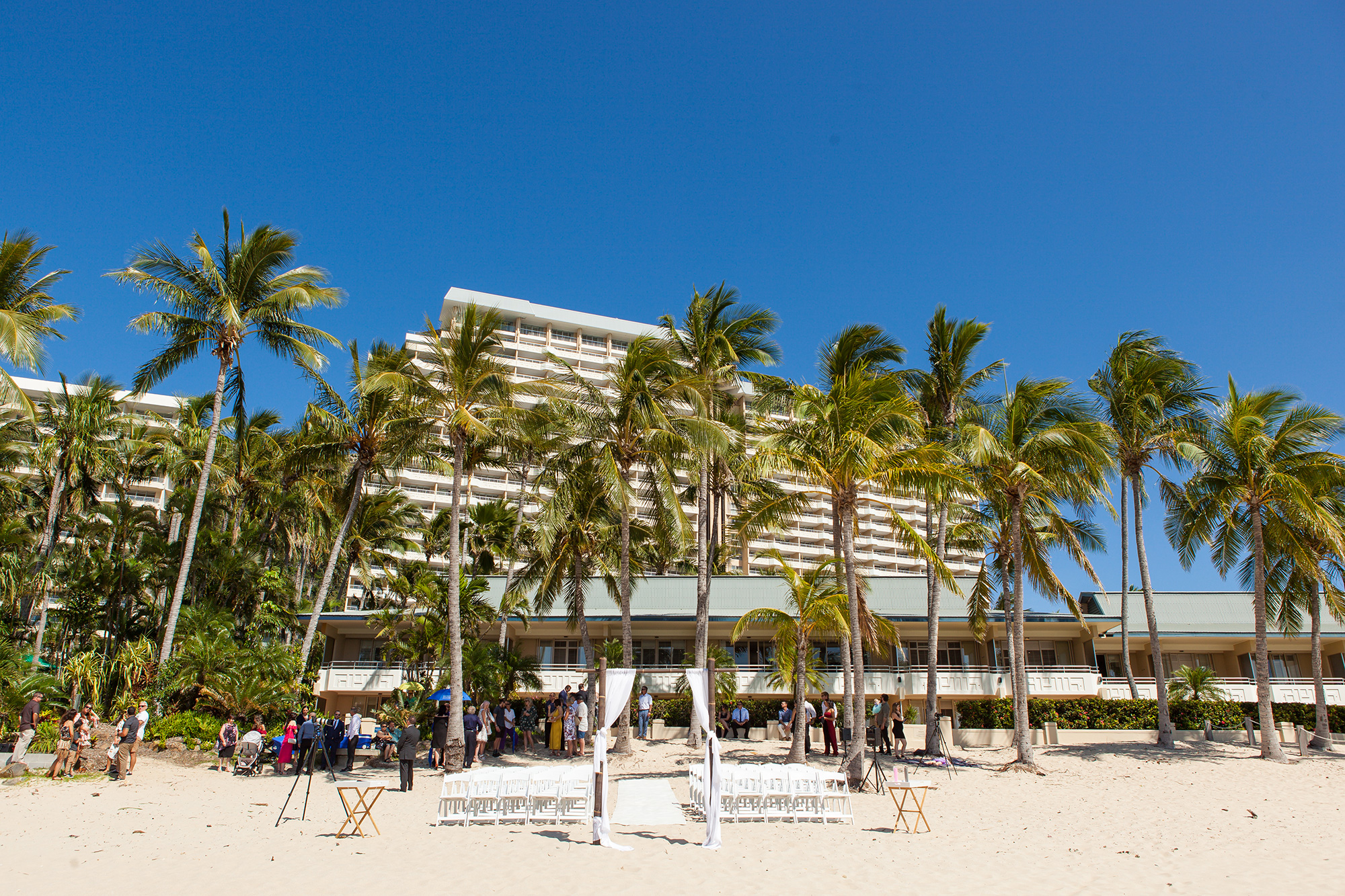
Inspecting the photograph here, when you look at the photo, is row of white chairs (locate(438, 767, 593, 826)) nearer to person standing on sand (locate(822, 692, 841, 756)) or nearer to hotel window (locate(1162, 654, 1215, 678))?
person standing on sand (locate(822, 692, 841, 756))

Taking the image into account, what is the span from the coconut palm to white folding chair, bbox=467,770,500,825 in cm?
1988

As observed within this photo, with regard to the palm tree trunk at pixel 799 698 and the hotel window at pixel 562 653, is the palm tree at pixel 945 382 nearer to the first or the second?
the palm tree trunk at pixel 799 698

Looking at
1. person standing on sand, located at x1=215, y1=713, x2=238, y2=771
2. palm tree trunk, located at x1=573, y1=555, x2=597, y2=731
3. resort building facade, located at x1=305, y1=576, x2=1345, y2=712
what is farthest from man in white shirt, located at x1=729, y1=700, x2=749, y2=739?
person standing on sand, located at x1=215, y1=713, x2=238, y2=771

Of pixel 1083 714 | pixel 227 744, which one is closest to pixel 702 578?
pixel 227 744

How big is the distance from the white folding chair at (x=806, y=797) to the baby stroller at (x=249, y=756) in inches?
504

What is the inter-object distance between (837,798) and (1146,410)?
53.9 feet

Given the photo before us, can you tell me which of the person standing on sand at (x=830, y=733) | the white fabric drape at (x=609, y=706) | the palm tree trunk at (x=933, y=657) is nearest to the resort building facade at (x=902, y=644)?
the palm tree trunk at (x=933, y=657)

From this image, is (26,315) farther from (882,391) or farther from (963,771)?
(963,771)

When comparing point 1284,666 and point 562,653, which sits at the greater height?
point 562,653

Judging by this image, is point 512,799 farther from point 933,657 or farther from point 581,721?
point 933,657

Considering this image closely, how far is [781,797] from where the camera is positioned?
13195mm

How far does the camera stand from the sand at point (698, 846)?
913 centimetres

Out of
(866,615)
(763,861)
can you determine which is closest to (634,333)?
(866,615)

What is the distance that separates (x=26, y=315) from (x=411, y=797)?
13189mm
